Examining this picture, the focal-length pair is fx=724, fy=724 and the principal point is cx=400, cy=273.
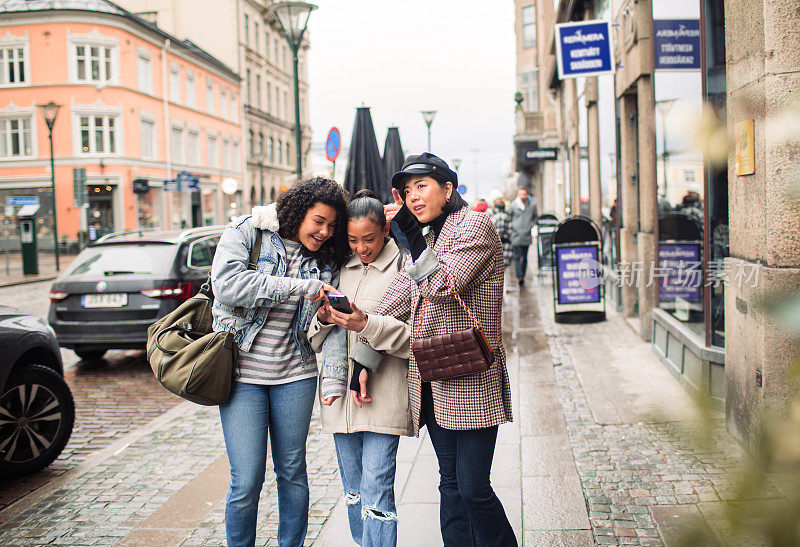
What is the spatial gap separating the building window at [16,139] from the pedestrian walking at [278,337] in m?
40.0

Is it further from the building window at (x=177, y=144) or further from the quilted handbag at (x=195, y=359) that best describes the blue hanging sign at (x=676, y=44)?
the building window at (x=177, y=144)

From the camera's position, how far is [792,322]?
78 centimetres

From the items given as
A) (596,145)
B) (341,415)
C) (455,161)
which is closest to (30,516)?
(341,415)

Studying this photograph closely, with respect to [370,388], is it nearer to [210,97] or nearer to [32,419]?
[32,419]

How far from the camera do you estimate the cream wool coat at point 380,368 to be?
327 cm

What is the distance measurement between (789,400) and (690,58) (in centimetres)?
794

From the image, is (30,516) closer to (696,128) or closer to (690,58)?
(696,128)

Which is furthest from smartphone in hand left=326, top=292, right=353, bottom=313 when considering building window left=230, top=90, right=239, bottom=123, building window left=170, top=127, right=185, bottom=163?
building window left=230, top=90, right=239, bottom=123

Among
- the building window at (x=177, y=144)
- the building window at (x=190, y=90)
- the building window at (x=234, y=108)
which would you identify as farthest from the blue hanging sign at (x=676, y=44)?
the building window at (x=234, y=108)

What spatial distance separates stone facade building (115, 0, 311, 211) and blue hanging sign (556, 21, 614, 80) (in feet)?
132

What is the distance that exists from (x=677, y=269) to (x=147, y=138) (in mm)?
37978

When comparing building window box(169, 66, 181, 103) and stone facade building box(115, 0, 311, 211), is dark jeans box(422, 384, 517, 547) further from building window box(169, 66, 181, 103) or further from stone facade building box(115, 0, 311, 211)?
stone facade building box(115, 0, 311, 211)

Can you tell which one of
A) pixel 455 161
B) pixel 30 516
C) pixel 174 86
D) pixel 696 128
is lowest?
pixel 30 516

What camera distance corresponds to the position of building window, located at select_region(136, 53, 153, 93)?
133ft
